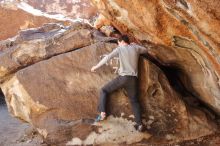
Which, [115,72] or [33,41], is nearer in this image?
[115,72]

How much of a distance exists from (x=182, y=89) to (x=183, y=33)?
104 inches

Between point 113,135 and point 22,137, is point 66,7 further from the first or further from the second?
point 113,135

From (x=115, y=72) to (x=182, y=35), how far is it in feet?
5.64

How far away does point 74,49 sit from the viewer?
816cm

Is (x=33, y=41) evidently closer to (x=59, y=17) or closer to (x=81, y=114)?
(x=81, y=114)

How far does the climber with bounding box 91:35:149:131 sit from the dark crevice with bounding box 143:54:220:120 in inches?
40.6

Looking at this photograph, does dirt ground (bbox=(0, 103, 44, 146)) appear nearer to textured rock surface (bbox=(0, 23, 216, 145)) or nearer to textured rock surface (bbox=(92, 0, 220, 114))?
textured rock surface (bbox=(0, 23, 216, 145))

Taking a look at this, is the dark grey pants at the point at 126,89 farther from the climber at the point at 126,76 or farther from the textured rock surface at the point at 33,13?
the textured rock surface at the point at 33,13

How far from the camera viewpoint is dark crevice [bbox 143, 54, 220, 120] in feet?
26.8

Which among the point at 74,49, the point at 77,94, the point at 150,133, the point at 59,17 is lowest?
the point at 150,133

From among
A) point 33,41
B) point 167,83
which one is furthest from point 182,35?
point 33,41

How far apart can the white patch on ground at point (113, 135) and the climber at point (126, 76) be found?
14 centimetres

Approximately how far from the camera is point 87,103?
741cm

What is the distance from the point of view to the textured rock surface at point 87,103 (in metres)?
7.25
